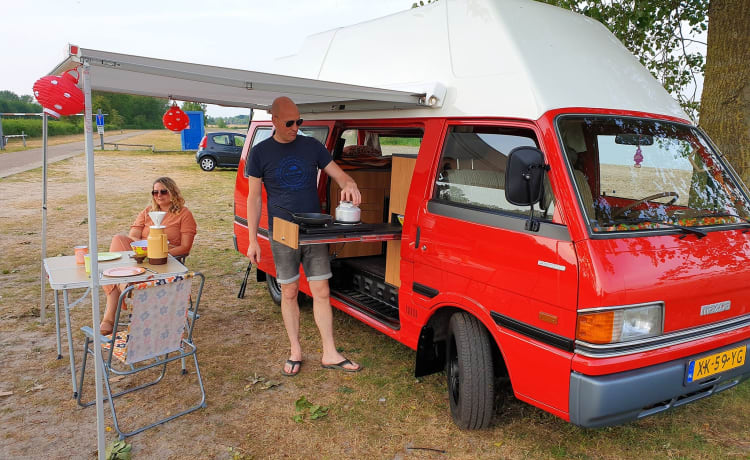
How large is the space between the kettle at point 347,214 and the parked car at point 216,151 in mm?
18563

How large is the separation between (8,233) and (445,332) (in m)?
9.22

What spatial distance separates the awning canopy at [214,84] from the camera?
2.80m

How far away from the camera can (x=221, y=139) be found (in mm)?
21891

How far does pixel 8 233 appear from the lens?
9438mm

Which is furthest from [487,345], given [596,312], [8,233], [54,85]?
[8,233]

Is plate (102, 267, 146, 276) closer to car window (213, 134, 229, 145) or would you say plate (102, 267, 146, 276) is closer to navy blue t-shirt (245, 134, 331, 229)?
navy blue t-shirt (245, 134, 331, 229)

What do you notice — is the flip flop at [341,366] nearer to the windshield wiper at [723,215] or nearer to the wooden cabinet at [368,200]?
the wooden cabinet at [368,200]

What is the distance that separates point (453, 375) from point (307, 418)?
41.7 inches

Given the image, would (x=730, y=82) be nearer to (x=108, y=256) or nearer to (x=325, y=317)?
(x=325, y=317)

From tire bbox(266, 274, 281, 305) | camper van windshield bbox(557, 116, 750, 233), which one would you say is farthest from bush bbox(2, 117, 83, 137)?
camper van windshield bbox(557, 116, 750, 233)

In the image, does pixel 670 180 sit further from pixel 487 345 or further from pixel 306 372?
pixel 306 372

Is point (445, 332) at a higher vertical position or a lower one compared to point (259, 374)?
higher

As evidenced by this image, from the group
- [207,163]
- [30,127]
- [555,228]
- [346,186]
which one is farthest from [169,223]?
[30,127]

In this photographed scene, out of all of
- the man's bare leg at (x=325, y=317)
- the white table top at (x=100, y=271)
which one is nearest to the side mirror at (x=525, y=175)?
the man's bare leg at (x=325, y=317)
